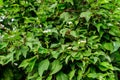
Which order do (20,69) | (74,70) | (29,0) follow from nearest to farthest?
(74,70)
(20,69)
(29,0)

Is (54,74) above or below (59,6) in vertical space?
below

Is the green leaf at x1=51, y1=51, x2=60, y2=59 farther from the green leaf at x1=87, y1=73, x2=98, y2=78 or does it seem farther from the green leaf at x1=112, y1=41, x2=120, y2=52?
the green leaf at x1=112, y1=41, x2=120, y2=52

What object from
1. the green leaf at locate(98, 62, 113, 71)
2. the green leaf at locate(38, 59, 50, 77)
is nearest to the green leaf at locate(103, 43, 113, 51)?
the green leaf at locate(98, 62, 113, 71)

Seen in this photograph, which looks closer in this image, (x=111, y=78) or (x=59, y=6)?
(x=111, y=78)

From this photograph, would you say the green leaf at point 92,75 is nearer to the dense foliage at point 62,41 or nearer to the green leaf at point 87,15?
the dense foliage at point 62,41

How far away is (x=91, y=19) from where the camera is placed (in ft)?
8.71

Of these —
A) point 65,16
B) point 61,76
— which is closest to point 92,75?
point 61,76

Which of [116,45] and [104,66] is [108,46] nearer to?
[116,45]

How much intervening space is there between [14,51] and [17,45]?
6cm

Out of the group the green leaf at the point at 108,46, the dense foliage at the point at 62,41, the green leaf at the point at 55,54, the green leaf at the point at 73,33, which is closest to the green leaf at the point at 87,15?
the dense foliage at the point at 62,41

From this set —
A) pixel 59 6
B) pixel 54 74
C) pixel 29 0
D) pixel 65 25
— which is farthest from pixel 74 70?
pixel 29 0

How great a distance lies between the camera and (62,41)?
2598 mm

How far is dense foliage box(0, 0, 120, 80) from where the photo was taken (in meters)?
2.43

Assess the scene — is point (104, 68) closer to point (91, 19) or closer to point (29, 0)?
point (91, 19)
